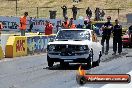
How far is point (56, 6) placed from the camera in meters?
62.5

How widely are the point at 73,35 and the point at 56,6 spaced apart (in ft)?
149

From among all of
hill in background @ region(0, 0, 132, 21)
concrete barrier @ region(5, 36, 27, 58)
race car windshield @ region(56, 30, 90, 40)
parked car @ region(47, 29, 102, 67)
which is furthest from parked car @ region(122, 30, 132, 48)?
hill in background @ region(0, 0, 132, 21)

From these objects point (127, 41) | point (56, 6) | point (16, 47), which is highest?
point (56, 6)

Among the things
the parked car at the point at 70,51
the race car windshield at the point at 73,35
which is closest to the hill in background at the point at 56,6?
the race car windshield at the point at 73,35

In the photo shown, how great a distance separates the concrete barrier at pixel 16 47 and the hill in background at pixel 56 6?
33097mm

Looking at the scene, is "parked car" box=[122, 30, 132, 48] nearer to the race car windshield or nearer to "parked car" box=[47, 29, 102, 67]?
the race car windshield

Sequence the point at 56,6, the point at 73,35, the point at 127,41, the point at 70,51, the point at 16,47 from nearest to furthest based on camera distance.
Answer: the point at 70,51 → the point at 73,35 → the point at 16,47 → the point at 127,41 → the point at 56,6

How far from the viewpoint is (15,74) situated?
575 inches

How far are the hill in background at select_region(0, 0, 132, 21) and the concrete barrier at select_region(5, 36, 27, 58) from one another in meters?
33.1

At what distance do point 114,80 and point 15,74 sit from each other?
9.92 metres

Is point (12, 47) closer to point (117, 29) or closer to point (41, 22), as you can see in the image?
point (117, 29)

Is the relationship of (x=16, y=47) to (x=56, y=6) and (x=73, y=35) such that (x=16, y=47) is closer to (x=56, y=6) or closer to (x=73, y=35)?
(x=73, y=35)

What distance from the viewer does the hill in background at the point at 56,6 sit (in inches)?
2286

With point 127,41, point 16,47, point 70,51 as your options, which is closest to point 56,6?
point 127,41
